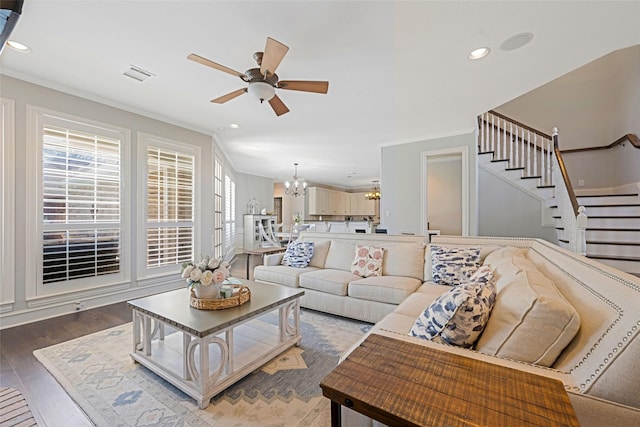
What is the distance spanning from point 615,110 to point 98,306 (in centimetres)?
848

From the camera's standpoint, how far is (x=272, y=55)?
198 centimetres

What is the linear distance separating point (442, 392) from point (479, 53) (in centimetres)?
271

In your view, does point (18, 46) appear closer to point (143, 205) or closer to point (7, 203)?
point (7, 203)

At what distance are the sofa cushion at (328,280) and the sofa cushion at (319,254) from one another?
35 centimetres

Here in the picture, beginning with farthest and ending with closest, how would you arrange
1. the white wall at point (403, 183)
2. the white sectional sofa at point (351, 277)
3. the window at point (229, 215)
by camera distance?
1. the window at point (229, 215)
2. the white wall at point (403, 183)
3. the white sectional sofa at point (351, 277)

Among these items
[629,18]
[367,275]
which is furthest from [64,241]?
[629,18]

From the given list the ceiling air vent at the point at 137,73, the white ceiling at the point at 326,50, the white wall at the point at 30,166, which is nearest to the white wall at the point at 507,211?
the white ceiling at the point at 326,50

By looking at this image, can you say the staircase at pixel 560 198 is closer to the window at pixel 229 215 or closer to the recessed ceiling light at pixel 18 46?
the recessed ceiling light at pixel 18 46

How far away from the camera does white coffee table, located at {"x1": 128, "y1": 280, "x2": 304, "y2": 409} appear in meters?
1.70

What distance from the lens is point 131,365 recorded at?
2.08 meters

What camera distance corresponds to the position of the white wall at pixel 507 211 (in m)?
4.83

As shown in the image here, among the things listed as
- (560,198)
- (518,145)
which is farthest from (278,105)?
(518,145)

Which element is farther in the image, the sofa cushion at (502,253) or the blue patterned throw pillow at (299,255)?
the blue patterned throw pillow at (299,255)

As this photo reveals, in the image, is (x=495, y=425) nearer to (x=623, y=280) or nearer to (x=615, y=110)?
(x=623, y=280)
